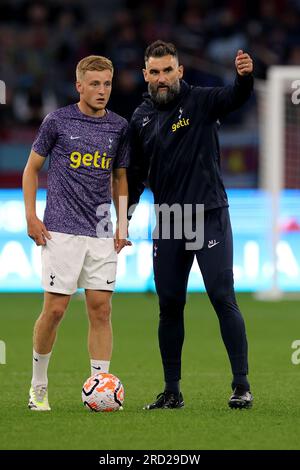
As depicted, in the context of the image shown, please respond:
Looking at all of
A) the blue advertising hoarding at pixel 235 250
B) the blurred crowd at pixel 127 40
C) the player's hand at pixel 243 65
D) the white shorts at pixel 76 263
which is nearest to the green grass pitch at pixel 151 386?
the white shorts at pixel 76 263

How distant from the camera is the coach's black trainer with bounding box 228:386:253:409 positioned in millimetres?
7402

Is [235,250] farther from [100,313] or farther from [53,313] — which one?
[53,313]

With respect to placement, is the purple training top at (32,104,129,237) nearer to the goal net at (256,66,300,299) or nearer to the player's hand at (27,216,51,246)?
the player's hand at (27,216,51,246)

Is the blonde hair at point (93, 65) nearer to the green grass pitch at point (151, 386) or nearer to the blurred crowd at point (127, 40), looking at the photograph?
the green grass pitch at point (151, 386)

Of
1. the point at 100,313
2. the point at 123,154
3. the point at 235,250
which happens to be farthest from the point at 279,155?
the point at 100,313

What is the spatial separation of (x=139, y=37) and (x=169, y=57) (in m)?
13.6

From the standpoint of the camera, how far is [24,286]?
16.6m

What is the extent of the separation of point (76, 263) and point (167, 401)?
1052 mm

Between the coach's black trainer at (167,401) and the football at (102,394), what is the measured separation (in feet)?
0.88

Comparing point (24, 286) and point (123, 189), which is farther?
point (24, 286)

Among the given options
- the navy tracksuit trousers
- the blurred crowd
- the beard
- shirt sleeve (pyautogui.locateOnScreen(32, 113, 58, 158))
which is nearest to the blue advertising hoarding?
the blurred crowd

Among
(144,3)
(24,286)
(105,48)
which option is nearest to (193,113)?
(24,286)

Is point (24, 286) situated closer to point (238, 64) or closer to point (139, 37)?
point (139, 37)

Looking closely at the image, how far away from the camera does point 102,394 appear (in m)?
Result: 7.32
